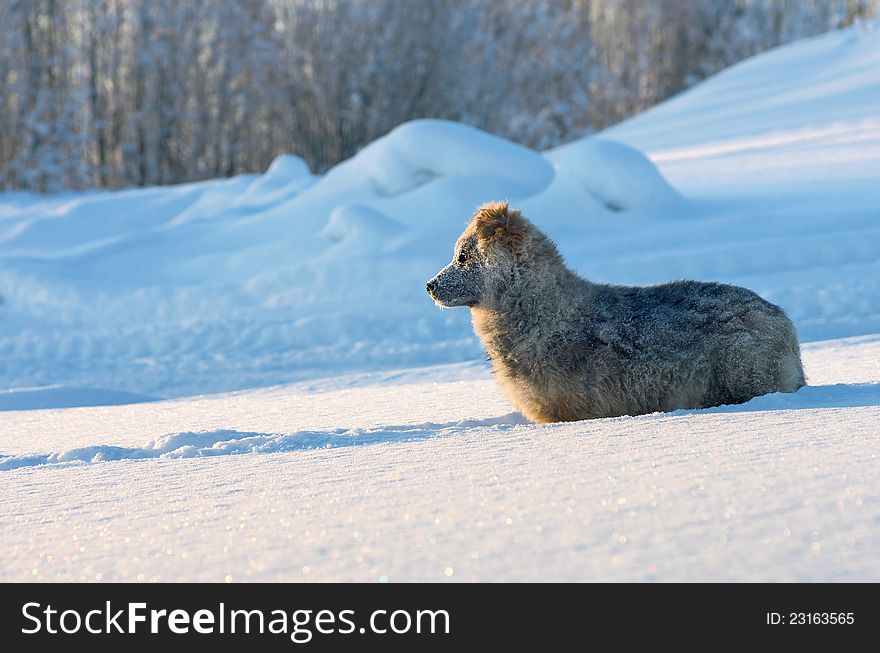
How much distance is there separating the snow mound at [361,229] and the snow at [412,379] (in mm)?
39

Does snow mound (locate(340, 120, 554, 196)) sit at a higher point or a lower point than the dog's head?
higher

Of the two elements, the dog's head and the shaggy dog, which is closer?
the shaggy dog

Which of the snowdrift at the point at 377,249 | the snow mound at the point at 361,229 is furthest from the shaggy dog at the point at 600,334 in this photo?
the snow mound at the point at 361,229

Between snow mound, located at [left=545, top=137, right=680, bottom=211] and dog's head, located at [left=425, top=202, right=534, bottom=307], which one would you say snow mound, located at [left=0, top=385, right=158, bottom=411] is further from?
snow mound, located at [left=545, top=137, right=680, bottom=211]

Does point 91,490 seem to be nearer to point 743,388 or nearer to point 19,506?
point 19,506

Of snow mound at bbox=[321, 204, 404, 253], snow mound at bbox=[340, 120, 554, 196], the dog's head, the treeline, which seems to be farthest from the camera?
the treeline

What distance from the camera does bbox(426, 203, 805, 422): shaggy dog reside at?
4.49 m

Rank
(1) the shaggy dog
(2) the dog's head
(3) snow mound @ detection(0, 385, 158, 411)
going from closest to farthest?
(1) the shaggy dog → (2) the dog's head → (3) snow mound @ detection(0, 385, 158, 411)

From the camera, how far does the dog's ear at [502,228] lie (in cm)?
477

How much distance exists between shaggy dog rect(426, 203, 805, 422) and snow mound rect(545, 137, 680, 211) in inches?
340

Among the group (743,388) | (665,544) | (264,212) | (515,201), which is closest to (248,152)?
(264,212)

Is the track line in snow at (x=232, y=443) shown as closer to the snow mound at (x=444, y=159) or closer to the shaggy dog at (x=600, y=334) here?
the shaggy dog at (x=600, y=334)

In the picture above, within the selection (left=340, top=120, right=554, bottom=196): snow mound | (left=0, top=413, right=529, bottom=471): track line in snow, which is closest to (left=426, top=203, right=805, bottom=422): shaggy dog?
(left=0, top=413, right=529, bottom=471): track line in snow

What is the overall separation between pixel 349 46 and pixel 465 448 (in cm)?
2832
